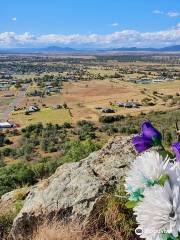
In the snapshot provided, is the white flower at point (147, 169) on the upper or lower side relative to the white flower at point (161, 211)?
upper

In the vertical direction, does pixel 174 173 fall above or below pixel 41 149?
above

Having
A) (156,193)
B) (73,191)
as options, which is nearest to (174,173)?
(156,193)

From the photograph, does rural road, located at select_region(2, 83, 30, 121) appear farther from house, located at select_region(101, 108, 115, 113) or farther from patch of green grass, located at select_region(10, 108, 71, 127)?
house, located at select_region(101, 108, 115, 113)

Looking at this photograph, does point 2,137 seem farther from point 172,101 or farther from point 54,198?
point 54,198

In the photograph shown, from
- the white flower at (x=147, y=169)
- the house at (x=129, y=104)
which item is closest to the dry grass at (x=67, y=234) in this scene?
the white flower at (x=147, y=169)

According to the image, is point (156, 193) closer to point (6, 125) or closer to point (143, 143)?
point (143, 143)

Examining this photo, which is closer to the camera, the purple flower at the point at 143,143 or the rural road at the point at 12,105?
the purple flower at the point at 143,143

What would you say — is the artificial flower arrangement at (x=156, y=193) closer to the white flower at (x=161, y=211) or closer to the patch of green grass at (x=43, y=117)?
the white flower at (x=161, y=211)
